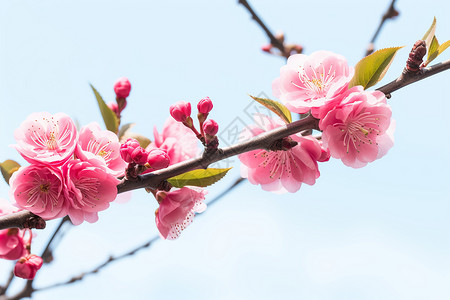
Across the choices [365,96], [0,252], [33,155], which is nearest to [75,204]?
[33,155]

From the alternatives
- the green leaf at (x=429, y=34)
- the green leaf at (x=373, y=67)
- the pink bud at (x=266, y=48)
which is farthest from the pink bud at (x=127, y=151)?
the pink bud at (x=266, y=48)

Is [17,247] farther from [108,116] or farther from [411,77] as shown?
[411,77]

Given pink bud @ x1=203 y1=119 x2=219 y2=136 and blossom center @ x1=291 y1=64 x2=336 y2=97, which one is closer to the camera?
pink bud @ x1=203 y1=119 x2=219 y2=136

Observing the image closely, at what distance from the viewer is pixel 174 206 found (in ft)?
5.87

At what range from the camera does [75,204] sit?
163 cm

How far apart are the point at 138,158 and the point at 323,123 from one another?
707mm

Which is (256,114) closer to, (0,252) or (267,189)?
(267,189)

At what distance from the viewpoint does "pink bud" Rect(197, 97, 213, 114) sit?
177cm

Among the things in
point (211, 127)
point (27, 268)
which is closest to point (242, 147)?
point (211, 127)

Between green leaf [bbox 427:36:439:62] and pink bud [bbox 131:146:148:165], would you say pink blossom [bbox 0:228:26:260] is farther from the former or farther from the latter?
green leaf [bbox 427:36:439:62]

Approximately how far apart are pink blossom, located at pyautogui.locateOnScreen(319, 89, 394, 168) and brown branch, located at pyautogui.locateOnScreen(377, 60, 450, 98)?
4.3 inches

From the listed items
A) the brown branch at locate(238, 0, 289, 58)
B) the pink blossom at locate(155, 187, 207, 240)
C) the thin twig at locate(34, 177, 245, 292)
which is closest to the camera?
the pink blossom at locate(155, 187, 207, 240)

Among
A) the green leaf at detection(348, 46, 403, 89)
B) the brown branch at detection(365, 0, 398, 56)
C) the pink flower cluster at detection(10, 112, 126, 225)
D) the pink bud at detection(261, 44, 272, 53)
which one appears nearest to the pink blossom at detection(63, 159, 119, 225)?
the pink flower cluster at detection(10, 112, 126, 225)

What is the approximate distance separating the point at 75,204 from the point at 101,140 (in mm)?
348
